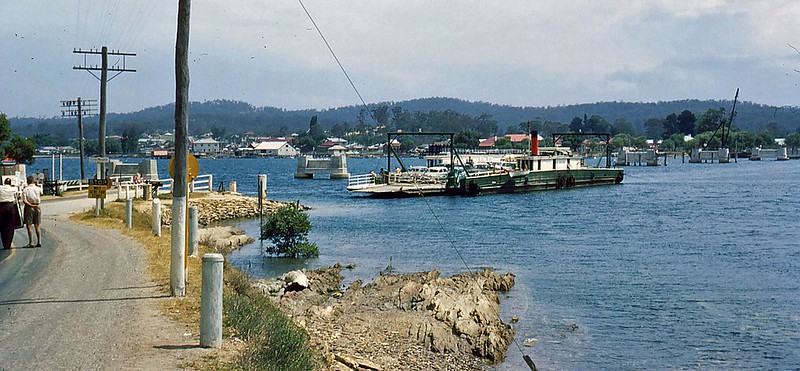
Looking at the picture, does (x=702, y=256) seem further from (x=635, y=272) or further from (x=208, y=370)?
(x=208, y=370)

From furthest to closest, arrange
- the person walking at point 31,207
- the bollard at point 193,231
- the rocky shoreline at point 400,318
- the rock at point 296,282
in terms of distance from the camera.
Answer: the rock at point 296,282
the person walking at point 31,207
the bollard at point 193,231
the rocky shoreline at point 400,318

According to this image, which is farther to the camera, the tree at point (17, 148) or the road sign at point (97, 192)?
the tree at point (17, 148)

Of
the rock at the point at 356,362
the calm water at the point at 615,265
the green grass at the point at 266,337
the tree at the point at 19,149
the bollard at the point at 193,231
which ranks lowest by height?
the calm water at the point at 615,265

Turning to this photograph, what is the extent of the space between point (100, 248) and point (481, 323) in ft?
30.2

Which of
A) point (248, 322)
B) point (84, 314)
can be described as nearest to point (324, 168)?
point (84, 314)

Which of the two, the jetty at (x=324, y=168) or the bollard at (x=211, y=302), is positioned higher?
the bollard at (x=211, y=302)

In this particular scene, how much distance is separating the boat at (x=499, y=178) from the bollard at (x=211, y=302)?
62.2m

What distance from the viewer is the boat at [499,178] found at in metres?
77.2

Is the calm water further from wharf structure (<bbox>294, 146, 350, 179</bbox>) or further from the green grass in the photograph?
wharf structure (<bbox>294, 146, 350, 179</bbox>)

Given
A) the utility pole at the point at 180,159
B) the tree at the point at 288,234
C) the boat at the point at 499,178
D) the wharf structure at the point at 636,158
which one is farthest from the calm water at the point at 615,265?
the wharf structure at the point at 636,158

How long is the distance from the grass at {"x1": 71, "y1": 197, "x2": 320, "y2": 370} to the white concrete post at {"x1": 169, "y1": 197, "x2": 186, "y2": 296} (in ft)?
0.80

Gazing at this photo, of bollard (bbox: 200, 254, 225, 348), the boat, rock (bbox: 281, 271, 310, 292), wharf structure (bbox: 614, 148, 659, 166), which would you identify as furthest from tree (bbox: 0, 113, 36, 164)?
wharf structure (bbox: 614, 148, 659, 166)

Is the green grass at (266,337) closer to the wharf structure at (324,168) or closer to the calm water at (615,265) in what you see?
the calm water at (615,265)

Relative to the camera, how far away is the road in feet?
34.1
